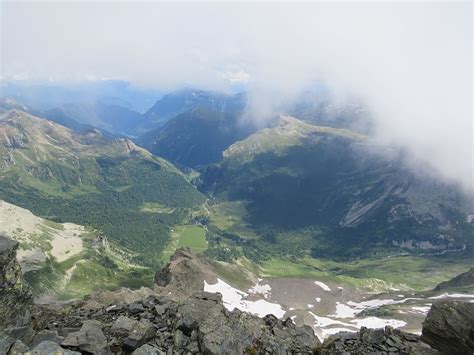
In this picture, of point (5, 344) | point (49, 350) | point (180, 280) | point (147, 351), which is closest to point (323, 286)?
point (180, 280)

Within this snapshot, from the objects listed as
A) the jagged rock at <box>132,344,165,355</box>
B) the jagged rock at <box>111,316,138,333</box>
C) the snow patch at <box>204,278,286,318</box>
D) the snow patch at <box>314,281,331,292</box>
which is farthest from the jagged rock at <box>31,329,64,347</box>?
the snow patch at <box>314,281,331,292</box>

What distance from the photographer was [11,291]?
35.5 metres

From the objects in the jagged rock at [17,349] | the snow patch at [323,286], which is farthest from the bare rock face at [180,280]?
the jagged rock at [17,349]

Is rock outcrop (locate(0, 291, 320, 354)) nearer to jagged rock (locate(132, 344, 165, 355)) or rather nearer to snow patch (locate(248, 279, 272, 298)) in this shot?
jagged rock (locate(132, 344, 165, 355))

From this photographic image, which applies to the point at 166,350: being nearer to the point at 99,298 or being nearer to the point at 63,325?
the point at 63,325

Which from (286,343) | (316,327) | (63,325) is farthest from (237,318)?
(316,327)

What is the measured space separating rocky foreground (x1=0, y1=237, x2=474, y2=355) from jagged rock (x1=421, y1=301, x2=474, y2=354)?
0.05 metres

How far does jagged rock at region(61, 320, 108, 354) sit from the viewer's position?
2573cm

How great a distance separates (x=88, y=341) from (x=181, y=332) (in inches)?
262

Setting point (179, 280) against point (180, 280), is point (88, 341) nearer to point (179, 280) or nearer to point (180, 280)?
point (179, 280)

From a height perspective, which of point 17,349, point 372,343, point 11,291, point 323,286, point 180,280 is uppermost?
point 17,349

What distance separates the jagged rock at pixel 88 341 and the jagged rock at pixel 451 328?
69.0 ft

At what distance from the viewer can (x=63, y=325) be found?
33.3 m

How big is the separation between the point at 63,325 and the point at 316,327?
114 meters
